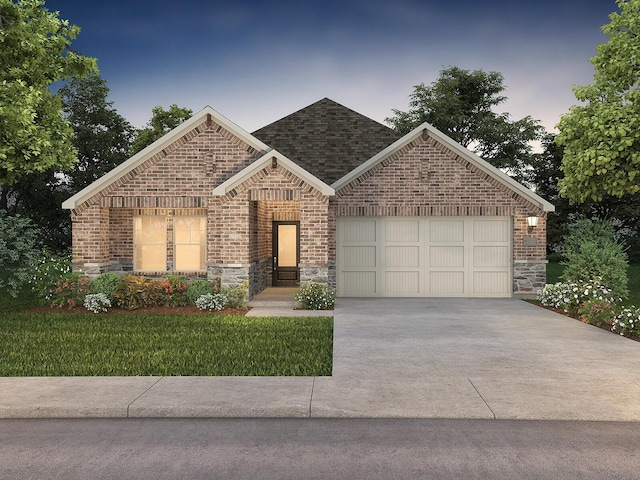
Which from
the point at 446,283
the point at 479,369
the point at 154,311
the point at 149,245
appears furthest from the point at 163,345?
the point at 446,283

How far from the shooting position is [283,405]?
6.30 m

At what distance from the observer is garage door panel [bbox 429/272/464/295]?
1788 centimetres

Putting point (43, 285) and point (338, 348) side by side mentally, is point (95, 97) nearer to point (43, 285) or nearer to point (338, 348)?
point (43, 285)

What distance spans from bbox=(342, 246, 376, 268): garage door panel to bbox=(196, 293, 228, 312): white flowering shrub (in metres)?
4.63

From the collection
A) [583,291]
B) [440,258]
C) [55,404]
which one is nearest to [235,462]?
[55,404]

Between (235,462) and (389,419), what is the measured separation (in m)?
1.89

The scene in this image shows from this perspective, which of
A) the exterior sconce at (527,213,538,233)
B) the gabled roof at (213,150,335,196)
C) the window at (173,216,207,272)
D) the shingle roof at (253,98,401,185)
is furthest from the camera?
the shingle roof at (253,98,401,185)

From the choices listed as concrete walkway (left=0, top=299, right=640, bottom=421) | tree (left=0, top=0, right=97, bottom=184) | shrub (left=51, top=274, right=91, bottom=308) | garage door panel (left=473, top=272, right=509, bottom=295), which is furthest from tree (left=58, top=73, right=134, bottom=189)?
concrete walkway (left=0, top=299, right=640, bottom=421)

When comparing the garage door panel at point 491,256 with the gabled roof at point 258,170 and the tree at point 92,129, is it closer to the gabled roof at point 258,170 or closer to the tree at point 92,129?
→ the gabled roof at point 258,170

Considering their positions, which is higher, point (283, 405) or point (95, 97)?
point (95, 97)

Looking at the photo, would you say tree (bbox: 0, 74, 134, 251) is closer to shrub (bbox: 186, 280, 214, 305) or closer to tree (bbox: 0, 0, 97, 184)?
tree (bbox: 0, 0, 97, 184)

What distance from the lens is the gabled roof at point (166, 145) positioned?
16516mm

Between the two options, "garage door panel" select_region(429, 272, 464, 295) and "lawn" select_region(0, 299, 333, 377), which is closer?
"lawn" select_region(0, 299, 333, 377)

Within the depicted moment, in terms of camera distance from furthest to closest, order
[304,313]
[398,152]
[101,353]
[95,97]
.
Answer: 1. [95,97]
2. [398,152]
3. [304,313]
4. [101,353]
